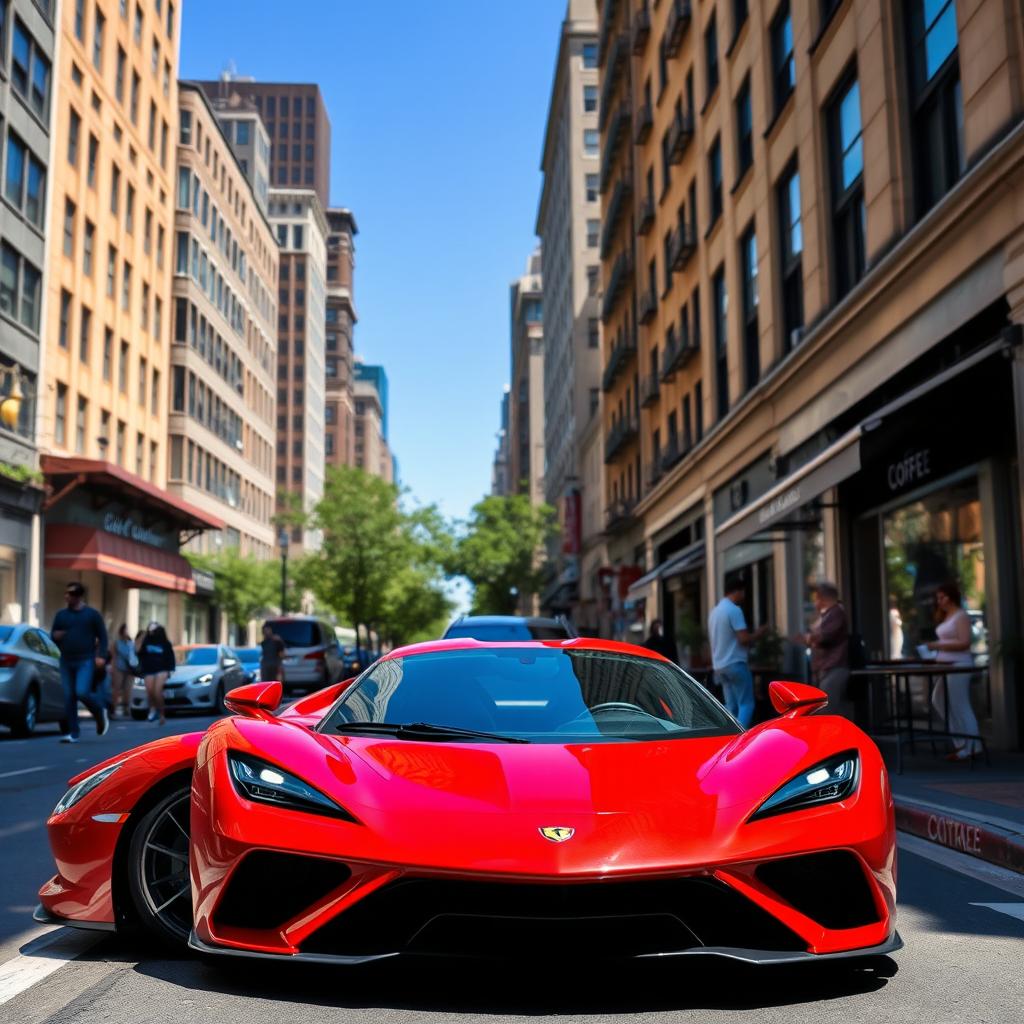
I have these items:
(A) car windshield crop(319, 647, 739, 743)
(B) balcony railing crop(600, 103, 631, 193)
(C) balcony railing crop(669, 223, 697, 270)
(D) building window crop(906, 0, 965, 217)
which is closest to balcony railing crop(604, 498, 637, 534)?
(C) balcony railing crop(669, 223, 697, 270)

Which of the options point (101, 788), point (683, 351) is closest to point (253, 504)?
point (683, 351)

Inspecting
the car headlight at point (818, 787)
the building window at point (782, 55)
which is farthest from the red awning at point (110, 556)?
the car headlight at point (818, 787)

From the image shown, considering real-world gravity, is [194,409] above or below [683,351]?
above

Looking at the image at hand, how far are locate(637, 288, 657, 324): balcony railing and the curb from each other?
27581mm

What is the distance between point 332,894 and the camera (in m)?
3.32

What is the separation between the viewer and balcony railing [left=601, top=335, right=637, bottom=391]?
1507 inches

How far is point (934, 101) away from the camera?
47.4ft

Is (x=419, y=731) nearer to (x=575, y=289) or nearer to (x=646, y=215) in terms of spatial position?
(x=646, y=215)

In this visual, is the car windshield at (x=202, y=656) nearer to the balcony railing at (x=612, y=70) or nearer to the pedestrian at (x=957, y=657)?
the pedestrian at (x=957, y=657)

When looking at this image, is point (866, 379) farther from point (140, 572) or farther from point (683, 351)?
point (140, 572)

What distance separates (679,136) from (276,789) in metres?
27.7

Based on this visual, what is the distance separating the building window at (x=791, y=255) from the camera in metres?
20.3

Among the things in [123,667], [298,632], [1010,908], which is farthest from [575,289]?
[1010,908]

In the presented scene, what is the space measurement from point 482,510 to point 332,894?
77.0 meters
